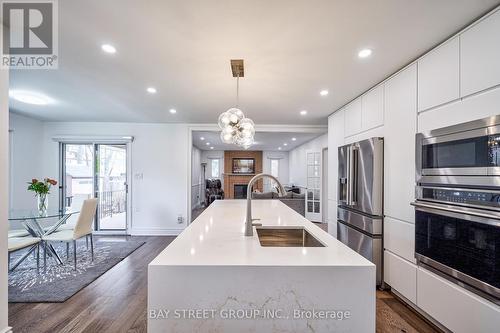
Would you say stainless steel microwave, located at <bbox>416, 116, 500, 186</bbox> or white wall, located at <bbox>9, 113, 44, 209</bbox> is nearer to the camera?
stainless steel microwave, located at <bbox>416, 116, 500, 186</bbox>

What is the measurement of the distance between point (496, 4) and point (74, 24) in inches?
117

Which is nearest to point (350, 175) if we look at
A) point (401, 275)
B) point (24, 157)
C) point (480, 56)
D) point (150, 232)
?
point (401, 275)

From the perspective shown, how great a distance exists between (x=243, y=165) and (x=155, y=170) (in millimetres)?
6283

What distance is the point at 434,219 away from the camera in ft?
6.37

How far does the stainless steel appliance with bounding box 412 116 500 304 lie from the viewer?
1505 millimetres

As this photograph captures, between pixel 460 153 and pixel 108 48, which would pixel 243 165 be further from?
pixel 460 153

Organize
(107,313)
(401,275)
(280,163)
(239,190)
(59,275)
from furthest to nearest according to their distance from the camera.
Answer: (280,163) → (239,190) → (59,275) → (401,275) → (107,313)

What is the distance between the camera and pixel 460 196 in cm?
173

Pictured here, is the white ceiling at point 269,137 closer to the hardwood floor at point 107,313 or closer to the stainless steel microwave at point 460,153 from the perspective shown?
the stainless steel microwave at point 460,153

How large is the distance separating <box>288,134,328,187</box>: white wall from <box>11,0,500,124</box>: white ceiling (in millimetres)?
3153

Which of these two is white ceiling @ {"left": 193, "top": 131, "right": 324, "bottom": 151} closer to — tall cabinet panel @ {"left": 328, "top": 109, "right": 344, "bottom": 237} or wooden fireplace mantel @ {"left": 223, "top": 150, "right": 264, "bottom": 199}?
tall cabinet panel @ {"left": 328, "top": 109, "right": 344, "bottom": 237}

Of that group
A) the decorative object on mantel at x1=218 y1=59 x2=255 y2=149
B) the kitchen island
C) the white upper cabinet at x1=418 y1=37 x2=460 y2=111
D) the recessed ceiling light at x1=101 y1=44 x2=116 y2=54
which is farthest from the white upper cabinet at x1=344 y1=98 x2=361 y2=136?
the recessed ceiling light at x1=101 y1=44 x2=116 y2=54

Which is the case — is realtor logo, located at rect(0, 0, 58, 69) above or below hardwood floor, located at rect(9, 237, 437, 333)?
above

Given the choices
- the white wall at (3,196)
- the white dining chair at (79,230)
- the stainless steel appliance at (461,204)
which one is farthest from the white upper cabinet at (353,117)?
the white dining chair at (79,230)
